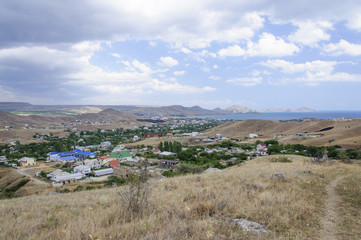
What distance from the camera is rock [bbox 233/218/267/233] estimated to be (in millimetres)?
3766

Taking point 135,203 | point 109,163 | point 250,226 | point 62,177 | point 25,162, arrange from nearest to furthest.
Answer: point 250,226, point 135,203, point 62,177, point 109,163, point 25,162

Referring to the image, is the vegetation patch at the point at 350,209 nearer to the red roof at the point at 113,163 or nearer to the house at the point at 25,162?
the red roof at the point at 113,163

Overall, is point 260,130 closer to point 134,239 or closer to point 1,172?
point 1,172

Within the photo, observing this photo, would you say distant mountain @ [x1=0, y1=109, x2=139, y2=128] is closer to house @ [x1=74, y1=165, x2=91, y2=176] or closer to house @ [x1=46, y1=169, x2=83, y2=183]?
house @ [x1=74, y1=165, x2=91, y2=176]

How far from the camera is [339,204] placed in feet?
18.5

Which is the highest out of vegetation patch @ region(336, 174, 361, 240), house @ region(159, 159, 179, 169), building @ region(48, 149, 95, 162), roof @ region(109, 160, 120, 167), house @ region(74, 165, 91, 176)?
vegetation patch @ region(336, 174, 361, 240)

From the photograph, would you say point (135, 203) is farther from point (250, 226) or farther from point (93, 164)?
point (93, 164)

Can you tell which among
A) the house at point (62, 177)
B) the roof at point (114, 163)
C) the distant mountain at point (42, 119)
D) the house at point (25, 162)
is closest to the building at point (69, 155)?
the house at point (25, 162)

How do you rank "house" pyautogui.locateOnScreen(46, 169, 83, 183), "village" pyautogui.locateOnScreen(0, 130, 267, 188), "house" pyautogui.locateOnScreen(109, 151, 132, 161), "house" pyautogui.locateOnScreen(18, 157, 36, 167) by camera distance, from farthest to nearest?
"house" pyautogui.locateOnScreen(109, 151, 132, 161) < "house" pyautogui.locateOnScreen(18, 157, 36, 167) < "village" pyautogui.locateOnScreen(0, 130, 267, 188) < "house" pyautogui.locateOnScreen(46, 169, 83, 183)

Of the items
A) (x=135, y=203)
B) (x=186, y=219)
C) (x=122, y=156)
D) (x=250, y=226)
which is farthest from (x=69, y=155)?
(x=250, y=226)

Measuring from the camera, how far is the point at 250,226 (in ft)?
12.8

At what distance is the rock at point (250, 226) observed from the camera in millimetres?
3766

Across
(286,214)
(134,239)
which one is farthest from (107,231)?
(286,214)

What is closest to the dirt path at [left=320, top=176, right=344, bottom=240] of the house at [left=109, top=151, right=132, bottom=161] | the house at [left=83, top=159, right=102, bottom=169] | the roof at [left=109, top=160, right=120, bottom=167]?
the roof at [left=109, top=160, right=120, bottom=167]
